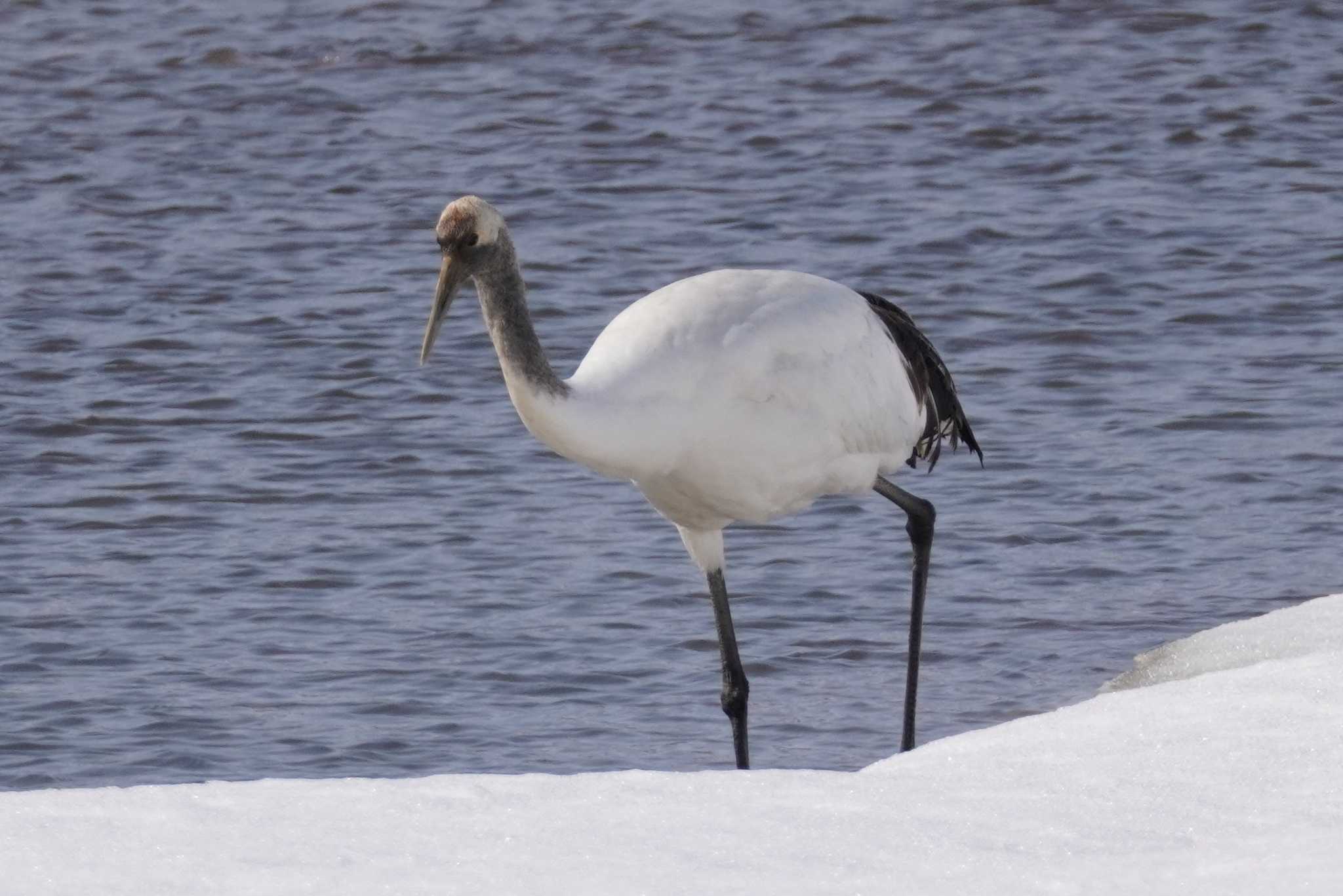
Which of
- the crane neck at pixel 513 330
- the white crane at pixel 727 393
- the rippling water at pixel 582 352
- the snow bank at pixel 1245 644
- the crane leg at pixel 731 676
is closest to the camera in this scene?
the crane neck at pixel 513 330

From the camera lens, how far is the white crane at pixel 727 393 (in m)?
5.48

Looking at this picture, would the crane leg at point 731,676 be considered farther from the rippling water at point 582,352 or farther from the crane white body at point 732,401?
the rippling water at point 582,352

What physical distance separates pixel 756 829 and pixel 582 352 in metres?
Result: 6.31

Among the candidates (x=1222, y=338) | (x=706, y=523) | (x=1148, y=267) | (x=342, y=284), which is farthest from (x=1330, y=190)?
(x=706, y=523)

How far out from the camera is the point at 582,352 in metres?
10.1

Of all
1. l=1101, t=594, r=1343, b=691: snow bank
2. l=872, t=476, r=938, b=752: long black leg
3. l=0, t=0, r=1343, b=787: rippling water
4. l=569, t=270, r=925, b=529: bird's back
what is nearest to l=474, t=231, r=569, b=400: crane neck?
l=569, t=270, r=925, b=529: bird's back

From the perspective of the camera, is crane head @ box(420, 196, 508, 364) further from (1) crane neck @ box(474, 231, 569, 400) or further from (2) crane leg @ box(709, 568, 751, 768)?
(2) crane leg @ box(709, 568, 751, 768)

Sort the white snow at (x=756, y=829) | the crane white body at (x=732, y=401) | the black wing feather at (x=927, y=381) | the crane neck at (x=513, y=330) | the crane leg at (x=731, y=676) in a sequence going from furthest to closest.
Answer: the black wing feather at (x=927, y=381) → the crane leg at (x=731, y=676) → the crane white body at (x=732, y=401) → the crane neck at (x=513, y=330) → the white snow at (x=756, y=829)

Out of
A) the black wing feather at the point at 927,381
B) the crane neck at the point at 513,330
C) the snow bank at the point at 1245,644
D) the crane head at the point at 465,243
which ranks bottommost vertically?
the snow bank at the point at 1245,644

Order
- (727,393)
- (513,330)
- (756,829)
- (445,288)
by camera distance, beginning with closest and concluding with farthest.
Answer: (756,829) → (513,330) → (445,288) → (727,393)

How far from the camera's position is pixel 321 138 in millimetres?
13492

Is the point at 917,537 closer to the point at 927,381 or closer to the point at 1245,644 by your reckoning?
the point at 927,381

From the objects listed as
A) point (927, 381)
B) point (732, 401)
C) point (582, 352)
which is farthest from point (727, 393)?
point (582, 352)

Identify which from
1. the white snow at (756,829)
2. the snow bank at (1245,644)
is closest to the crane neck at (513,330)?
the white snow at (756,829)
